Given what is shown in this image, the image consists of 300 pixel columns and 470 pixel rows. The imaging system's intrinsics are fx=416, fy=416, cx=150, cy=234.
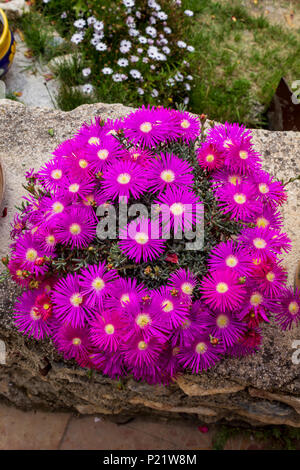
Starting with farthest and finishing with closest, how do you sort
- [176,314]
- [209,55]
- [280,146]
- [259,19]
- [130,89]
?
1. [259,19]
2. [209,55]
3. [130,89]
4. [280,146]
5. [176,314]

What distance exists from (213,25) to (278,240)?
2.72m

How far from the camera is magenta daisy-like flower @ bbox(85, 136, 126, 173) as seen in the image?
45.5 inches

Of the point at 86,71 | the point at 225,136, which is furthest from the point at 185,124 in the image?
the point at 86,71

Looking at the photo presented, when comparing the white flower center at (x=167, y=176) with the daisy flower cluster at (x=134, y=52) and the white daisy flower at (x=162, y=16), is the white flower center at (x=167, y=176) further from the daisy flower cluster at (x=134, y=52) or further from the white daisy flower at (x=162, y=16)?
the white daisy flower at (x=162, y=16)

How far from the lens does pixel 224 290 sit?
1.05 m

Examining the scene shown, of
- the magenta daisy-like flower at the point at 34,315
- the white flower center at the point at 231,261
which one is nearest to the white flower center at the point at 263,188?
the white flower center at the point at 231,261

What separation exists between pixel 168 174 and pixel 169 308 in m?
0.36

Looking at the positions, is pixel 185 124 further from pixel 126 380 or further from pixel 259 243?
pixel 126 380

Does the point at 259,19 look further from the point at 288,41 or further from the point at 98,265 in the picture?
the point at 98,265

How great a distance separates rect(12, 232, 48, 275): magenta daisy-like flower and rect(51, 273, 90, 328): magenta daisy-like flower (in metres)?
0.08

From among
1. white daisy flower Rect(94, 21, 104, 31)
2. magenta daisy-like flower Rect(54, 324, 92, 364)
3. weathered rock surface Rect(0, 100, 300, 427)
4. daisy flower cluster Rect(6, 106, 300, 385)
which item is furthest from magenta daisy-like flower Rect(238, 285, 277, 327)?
white daisy flower Rect(94, 21, 104, 31)

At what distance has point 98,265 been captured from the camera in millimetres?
1174

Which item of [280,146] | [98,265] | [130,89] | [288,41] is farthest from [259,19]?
[98,265]

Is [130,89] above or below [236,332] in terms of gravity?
above
